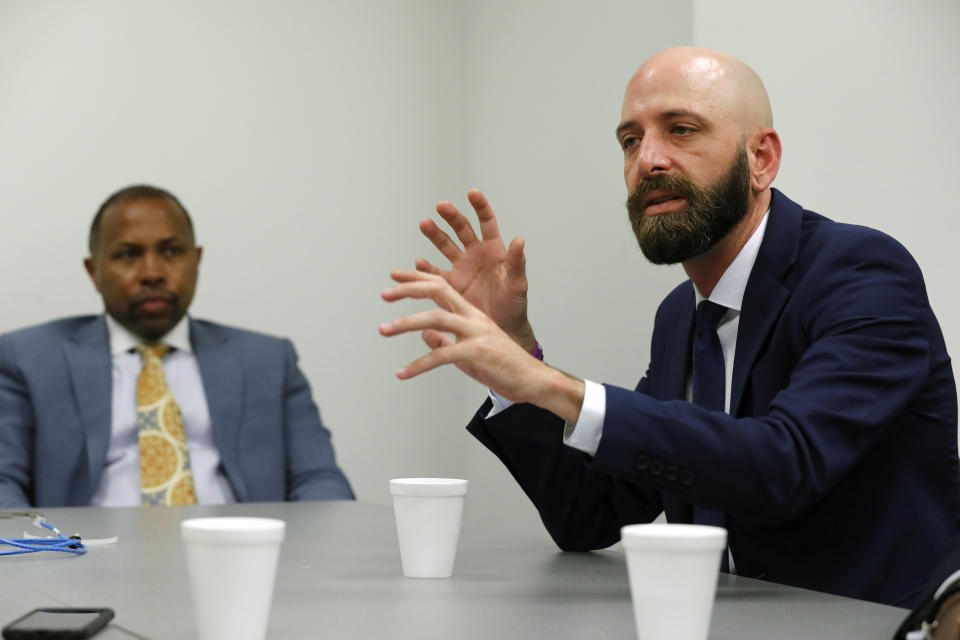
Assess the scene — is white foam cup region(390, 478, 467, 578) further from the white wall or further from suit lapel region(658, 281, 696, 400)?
the white wall

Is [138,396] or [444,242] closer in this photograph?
[444,242]

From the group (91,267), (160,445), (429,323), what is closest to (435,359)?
(429,323)

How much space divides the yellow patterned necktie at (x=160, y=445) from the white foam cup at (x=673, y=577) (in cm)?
236

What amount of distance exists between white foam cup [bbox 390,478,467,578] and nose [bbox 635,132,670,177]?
766 millimetres

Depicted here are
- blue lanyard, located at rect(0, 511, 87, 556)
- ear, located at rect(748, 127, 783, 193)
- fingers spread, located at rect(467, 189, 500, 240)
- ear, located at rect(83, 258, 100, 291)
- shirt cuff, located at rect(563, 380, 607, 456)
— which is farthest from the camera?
ear, located at rect(83, 258, 100, 291)

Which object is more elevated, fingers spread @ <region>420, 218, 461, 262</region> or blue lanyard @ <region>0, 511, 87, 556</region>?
fingers spread @ <region>420, 218, 461, 262</region>

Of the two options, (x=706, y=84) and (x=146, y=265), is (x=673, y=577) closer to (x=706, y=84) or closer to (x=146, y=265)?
(x=706, y=84)

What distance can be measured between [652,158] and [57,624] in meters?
1.19

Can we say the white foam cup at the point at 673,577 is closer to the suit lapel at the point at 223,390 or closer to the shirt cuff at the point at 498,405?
the shirt cuff at the point at 498,405

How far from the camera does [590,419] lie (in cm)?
121

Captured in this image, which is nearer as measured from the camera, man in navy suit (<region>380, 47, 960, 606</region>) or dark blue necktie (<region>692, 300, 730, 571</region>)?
man in navy suit (<region>380, 47, 960, 606</region>)

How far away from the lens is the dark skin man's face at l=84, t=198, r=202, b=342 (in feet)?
10.5

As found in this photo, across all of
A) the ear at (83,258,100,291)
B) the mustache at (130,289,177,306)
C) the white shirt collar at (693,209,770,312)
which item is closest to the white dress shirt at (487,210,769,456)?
the white shirt collar at (693,209,770,312)

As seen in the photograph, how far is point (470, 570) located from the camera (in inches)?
49.0
